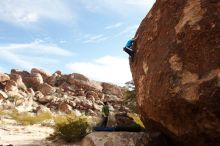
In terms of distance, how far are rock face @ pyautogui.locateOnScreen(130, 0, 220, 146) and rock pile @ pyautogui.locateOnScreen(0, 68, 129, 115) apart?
2194cm

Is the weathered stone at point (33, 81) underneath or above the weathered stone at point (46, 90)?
above

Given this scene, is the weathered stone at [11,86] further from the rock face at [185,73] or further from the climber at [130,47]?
the rock face at [185,73]

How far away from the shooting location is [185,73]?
23.4 feet

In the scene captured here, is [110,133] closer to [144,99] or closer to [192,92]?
[144,99]

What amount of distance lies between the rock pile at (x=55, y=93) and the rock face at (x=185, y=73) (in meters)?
21.9

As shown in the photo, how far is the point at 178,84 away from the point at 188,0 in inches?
79.2

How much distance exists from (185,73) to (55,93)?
40833 millimetres

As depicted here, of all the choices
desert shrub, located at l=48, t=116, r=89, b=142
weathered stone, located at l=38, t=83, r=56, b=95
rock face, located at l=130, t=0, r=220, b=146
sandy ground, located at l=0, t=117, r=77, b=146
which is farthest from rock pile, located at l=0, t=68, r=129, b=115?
rock face, located at l=130, t=0, r=220, b=146

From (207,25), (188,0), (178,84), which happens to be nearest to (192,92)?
(178,84)

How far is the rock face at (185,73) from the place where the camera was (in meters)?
6.72

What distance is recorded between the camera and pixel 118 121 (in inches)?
432

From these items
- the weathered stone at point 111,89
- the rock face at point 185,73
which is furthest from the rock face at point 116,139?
the weathered stone at point 111,89

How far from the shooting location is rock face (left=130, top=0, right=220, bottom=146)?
6.72 meters

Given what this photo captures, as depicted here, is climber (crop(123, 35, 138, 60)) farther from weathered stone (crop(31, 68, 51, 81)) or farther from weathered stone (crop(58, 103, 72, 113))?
weathered stone (crop(31, 68, 51, 81))
